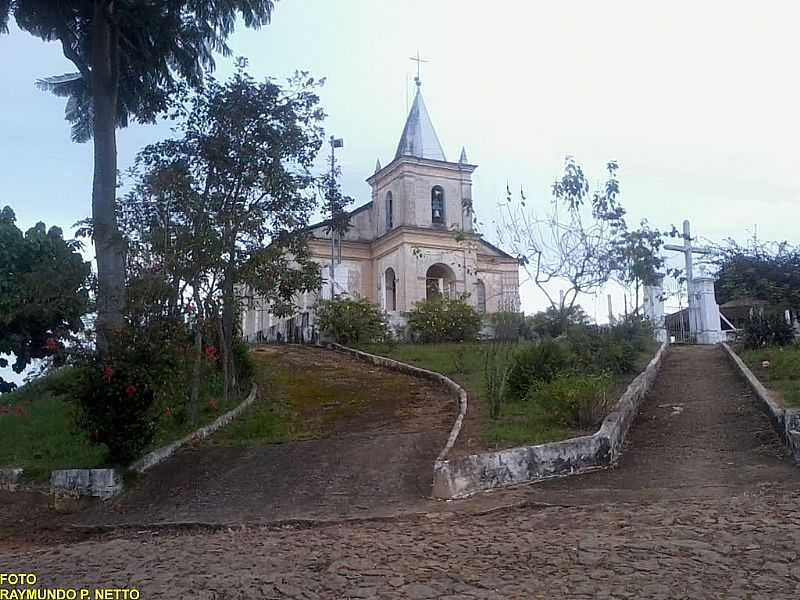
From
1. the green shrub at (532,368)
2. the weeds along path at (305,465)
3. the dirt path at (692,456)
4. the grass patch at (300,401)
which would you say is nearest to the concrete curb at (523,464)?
the dirt path at (692,456)

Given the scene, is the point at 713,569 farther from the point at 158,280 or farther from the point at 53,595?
the point at 158,280

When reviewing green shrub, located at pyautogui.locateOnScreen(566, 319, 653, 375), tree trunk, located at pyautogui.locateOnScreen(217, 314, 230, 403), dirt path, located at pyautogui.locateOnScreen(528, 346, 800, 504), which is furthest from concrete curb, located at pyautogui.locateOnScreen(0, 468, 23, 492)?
green shrub, located at pyautogui.locateOnScreen(566, 319, 653, 375)

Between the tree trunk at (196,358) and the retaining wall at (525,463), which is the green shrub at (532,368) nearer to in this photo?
the retaining wall at (525,463)

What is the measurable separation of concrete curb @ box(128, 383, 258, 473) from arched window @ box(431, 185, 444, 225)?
21256mm

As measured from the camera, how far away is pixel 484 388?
12914 mm

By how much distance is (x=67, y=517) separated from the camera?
839cm

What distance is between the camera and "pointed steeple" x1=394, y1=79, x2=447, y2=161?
35500mm

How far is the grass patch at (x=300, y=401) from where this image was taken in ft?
36.2

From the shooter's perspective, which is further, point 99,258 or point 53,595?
point 99,258

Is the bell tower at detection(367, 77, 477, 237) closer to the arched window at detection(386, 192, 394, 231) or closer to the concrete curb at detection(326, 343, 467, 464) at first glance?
the arched window at detection(386, 192, 394, 231)

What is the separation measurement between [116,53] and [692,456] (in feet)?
40.7

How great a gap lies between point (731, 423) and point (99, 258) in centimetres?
954

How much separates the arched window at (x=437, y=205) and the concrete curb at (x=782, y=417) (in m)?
22.6

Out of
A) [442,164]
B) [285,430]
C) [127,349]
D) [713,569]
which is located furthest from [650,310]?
[713,569]
